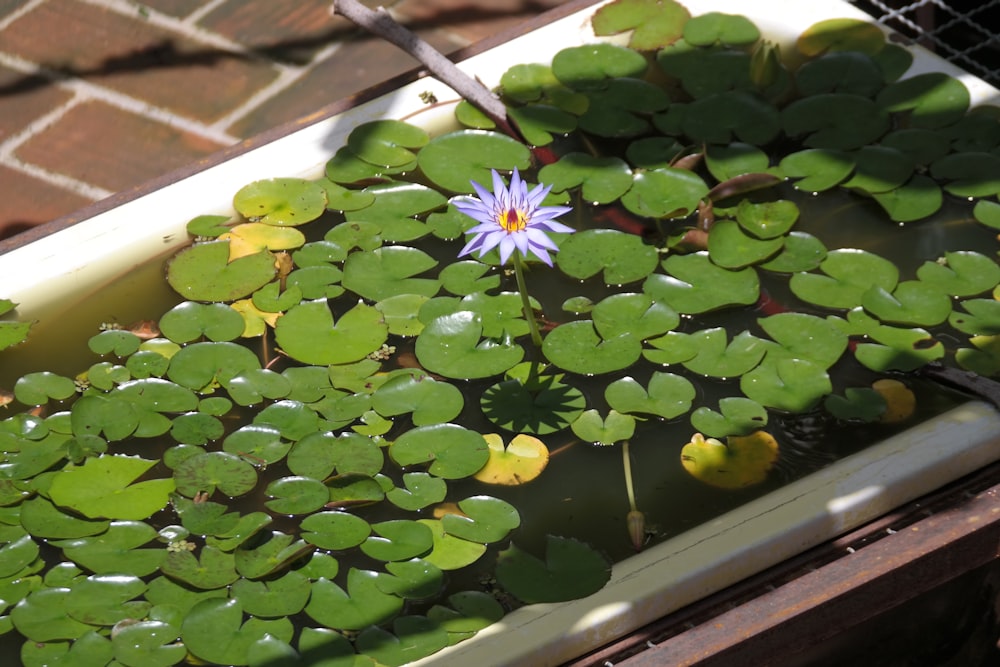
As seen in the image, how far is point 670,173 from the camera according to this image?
170 cm

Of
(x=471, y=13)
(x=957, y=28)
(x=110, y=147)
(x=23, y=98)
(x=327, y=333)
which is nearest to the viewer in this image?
(x=327, y=333)

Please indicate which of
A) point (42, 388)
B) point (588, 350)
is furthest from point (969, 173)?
point (42, 388)

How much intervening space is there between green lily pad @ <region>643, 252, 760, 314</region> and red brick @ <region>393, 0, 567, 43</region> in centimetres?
109

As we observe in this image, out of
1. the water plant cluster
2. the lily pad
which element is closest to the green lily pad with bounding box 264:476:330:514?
the water plant cluster

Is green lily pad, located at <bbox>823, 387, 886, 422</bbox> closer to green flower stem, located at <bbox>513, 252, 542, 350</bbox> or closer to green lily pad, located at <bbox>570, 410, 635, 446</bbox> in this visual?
green lily pad, located at <bbox>570, 410, 635, 446</bbox>

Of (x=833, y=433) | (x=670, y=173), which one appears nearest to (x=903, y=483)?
(x=833, y=433)

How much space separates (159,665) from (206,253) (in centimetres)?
64

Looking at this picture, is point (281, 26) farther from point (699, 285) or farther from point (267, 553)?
point (267, 553)

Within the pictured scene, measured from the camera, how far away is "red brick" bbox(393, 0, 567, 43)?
8.24 feet

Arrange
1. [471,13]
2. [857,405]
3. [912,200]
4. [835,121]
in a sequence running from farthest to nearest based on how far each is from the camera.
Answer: [471,13] < [835,121] < [912,200] < [857,405]

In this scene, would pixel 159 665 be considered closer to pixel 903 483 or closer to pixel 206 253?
pixel 206 253

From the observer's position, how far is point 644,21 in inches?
77.2

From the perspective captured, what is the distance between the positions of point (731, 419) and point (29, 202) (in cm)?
151

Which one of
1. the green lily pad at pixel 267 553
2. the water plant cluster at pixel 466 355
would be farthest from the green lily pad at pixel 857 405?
the green lily pad at pixel 267 553
